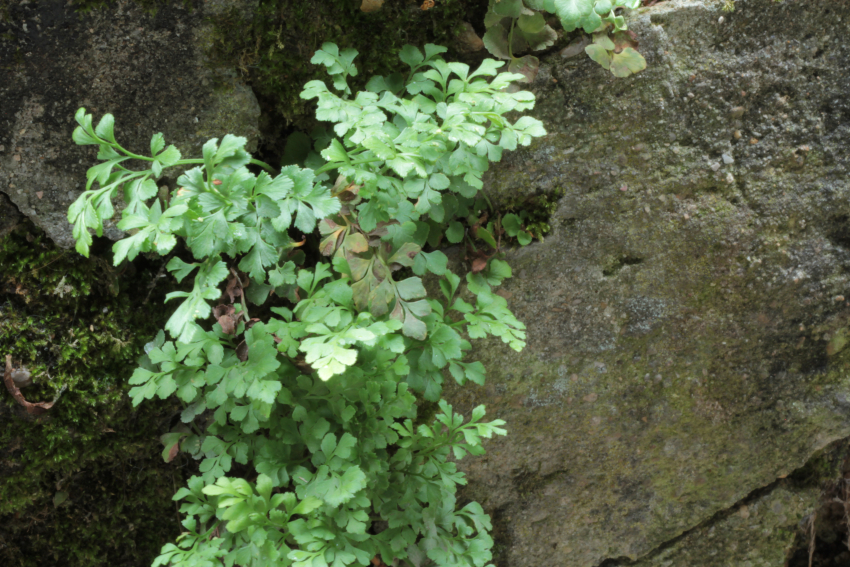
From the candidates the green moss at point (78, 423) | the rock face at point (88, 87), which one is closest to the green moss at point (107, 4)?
the rock face at point (88, 87)

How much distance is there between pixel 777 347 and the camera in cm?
252

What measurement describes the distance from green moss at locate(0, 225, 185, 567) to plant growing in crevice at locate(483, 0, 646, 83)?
1511 millimetres

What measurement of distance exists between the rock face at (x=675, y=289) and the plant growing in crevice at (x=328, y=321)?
486 mm

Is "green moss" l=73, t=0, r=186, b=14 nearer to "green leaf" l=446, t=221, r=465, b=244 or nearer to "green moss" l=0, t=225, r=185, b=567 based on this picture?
"green moss" l=0, t=225, r=185, b=567

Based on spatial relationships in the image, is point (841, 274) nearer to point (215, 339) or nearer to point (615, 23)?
point (615, 23)

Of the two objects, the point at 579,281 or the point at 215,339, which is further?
the point at 579,281

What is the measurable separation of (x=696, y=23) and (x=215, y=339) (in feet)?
6.68

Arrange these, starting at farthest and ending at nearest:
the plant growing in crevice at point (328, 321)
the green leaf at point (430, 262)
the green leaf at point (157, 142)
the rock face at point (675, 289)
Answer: the rock face at point (675, 289) < the green leaf at point (430, 262) < the green leaf at point (157, 142) < the plant growing in crevice at point (328, 321)

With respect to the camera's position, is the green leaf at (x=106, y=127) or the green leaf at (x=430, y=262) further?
the green leaf at (x=430, y=262)

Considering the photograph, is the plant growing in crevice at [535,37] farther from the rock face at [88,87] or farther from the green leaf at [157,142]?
the green leaf at [157,142]

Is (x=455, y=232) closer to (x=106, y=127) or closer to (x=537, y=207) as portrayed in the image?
(x=537, y=207)

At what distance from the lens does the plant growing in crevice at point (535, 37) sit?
6.71ft

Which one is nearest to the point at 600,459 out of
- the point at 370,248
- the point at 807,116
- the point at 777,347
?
the point at 777,347

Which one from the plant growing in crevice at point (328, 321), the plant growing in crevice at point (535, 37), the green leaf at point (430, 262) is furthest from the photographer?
the plant growing in crevice at point (535, 37)
